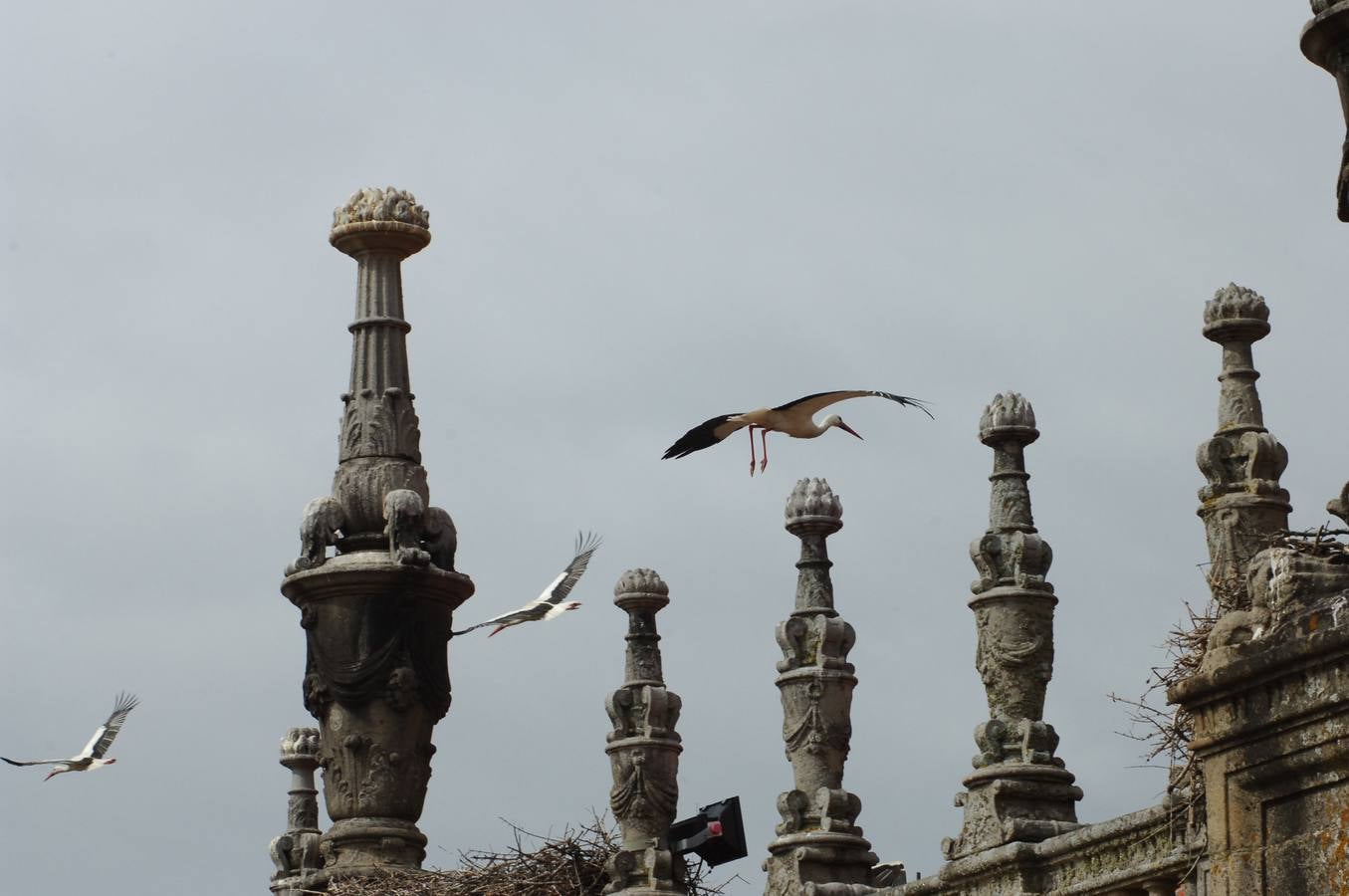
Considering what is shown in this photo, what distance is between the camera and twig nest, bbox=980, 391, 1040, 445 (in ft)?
48.1

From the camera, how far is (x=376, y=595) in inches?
899

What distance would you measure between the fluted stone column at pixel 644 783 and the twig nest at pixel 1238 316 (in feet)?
18.2

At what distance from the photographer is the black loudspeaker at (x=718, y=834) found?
1741cm

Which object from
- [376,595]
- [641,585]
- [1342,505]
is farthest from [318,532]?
[1342,505]

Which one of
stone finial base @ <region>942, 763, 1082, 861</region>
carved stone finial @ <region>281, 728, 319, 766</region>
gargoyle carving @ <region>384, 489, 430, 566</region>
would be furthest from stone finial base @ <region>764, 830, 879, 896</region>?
carved stone finial @ <region>281, 728, 319, 766</region>

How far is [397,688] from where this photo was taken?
2266 centimetres

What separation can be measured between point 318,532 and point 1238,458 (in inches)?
445

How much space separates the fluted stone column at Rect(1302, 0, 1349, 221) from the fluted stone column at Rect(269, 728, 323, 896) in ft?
52.8

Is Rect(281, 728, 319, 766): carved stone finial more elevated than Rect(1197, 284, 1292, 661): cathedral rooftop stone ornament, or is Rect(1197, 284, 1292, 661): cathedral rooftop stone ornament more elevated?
Rect(281, 728, 319, 766): carved stone finial

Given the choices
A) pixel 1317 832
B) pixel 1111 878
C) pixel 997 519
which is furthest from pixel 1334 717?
pixel 997 519

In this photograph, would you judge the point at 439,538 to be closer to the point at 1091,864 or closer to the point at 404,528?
the point at 404,528

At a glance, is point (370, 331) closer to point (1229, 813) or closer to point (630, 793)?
point (630, 793)

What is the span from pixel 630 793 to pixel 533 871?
2243 mm

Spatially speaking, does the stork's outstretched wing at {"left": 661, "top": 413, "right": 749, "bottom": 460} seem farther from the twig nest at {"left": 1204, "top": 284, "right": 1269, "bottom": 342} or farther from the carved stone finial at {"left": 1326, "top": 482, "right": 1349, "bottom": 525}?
the carved stone finial at {"left": 1326, "top": 482, "right": 1349, "bottom": 525}
